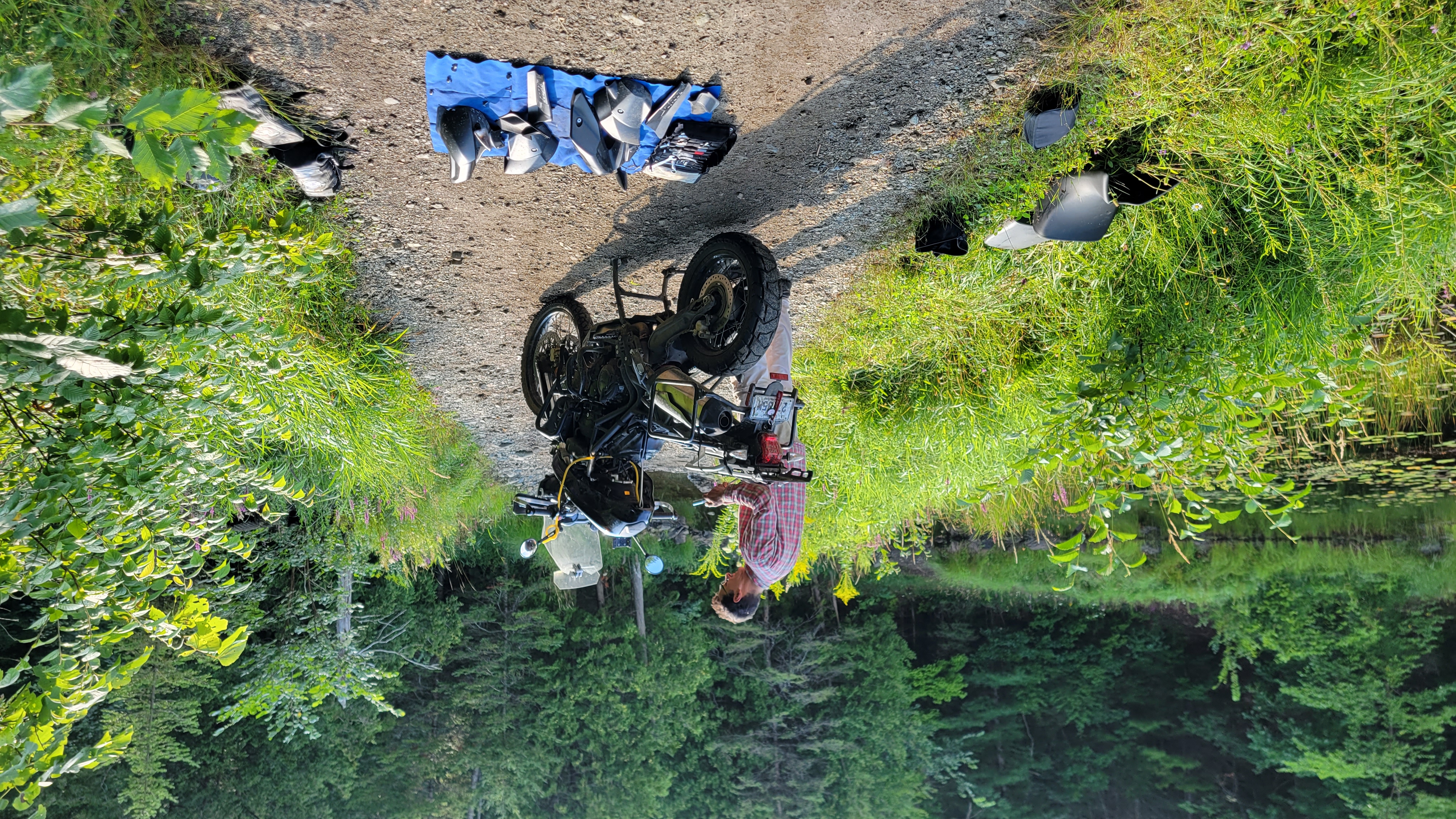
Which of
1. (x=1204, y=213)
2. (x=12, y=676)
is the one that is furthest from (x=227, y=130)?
(x=1204, y=213)

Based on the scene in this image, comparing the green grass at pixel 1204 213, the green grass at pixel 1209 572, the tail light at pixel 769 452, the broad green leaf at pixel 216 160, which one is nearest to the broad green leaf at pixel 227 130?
the broad green leaf at pixel 216 160

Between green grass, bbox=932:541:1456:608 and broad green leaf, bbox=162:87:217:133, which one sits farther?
green grass, bbox=932:541:1456:608

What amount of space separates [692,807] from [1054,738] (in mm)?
3516

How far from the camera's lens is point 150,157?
3.20 ft

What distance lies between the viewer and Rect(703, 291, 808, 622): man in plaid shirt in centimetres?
268

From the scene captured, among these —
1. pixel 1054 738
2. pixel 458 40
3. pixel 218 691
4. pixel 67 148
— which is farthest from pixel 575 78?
pixel 1054 738

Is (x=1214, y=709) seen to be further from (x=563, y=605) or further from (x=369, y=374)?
(x=369, y=374)

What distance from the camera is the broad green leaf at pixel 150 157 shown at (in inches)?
37.9

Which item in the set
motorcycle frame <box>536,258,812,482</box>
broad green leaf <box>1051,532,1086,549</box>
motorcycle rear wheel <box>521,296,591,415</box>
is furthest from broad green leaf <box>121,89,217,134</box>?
broad green leaf <box>1051,532,1086,549</box>

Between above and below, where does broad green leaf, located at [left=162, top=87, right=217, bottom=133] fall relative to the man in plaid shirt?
above

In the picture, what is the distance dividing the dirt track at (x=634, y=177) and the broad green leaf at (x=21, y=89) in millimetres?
1486

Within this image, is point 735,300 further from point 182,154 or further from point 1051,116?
point 182,154

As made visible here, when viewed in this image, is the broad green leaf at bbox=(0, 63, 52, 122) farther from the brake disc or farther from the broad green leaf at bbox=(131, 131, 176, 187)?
the brake disc

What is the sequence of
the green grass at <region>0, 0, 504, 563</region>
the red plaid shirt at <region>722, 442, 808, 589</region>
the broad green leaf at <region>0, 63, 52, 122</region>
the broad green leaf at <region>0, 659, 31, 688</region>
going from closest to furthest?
the broad green leaf at <region>0, 63, 52, 122</region> < the broad green leaf at <region>0, 659, 31, 688</region> < the green grass at <region>0, 0, 504, 563</region> < the red plaid shirt at <region>722, 442, 808, 589</region>
